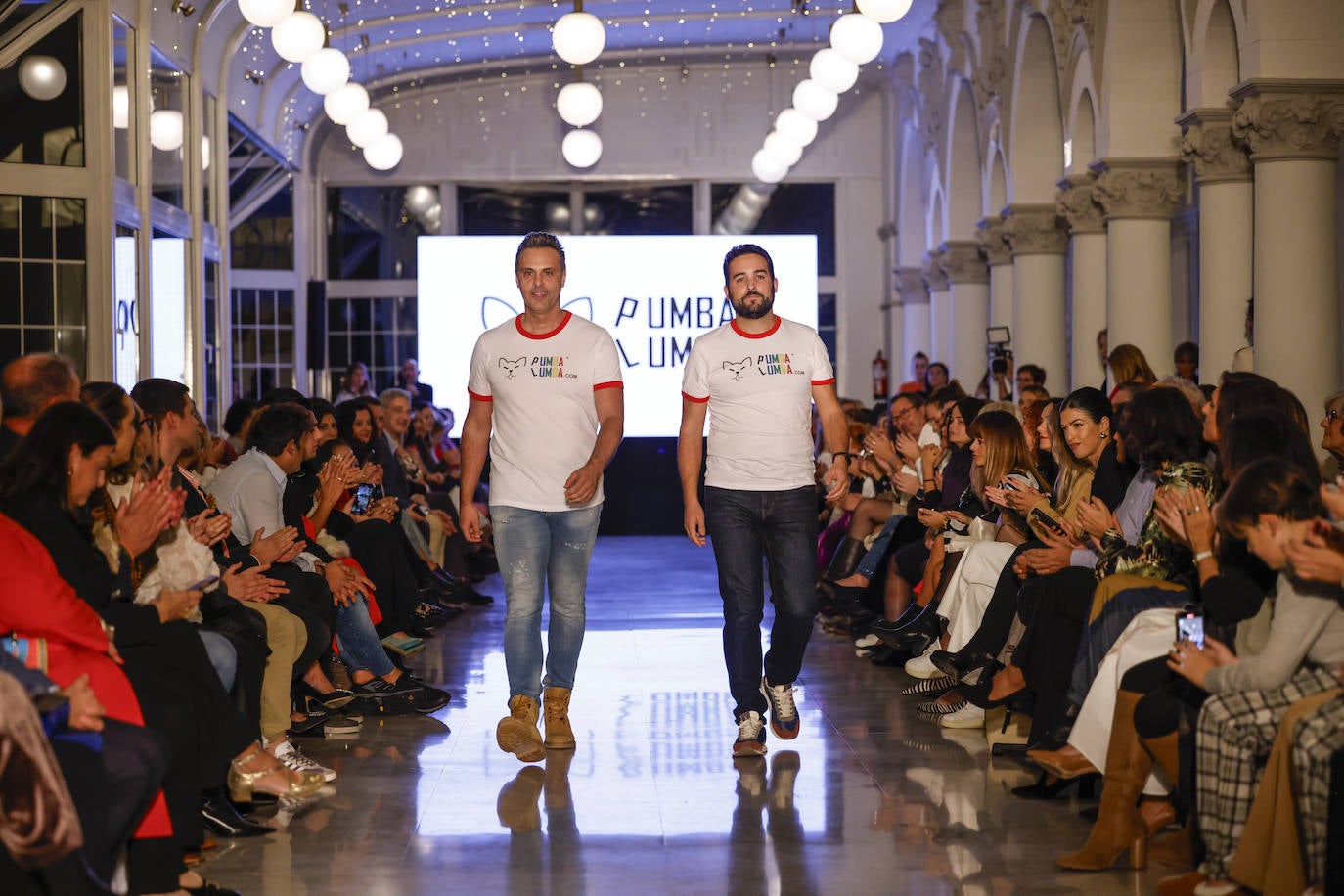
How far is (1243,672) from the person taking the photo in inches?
141

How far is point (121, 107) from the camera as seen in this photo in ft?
36.6

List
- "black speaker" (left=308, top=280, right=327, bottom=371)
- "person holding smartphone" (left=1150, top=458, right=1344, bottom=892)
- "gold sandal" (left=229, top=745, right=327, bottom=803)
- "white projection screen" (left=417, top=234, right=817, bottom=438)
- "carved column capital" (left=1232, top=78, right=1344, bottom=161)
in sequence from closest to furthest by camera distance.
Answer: "person holding smartphone" (left=1150, top=458, right=1344, bottom=892), "gold sandal" (left=229, top=745, right=327, bottom=803), "carved column capital" (left=1232, top=78, right=1344, bottom=161), "white projection screen" (left=417, top=234, right=817, bottom=438), "black speaker" (left=308, top=280, right=327, bottom=371)

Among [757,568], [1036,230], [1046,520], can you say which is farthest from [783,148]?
[757,568]

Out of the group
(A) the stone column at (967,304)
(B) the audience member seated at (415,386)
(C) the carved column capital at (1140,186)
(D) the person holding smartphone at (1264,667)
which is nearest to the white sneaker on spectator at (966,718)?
(D) the person holding smartphone at (1264,667)

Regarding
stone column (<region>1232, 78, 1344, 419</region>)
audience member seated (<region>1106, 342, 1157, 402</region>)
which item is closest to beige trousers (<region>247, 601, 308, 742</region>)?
audience member seated (<region>1106, 342, 1157, 402</region>)

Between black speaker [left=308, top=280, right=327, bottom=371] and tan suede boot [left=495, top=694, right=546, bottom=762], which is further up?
black speaker [left=308, top=280, right=327, bottom=371]

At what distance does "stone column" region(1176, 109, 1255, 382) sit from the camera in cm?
859

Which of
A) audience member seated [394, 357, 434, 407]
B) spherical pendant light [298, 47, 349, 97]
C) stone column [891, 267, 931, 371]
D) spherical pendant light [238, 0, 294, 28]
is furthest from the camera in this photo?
stone column [891, 267, 931, 371]

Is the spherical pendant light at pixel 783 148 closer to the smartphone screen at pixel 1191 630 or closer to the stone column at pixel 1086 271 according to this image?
the stone column at pixel 1086 271

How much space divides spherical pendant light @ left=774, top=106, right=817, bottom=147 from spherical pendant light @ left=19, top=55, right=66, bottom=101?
5.94 metres

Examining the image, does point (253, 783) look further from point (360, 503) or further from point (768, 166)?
point (768, 166)

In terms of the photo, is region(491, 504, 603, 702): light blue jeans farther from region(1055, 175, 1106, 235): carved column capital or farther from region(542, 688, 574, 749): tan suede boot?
region(1055, 175, 1106, 235): carved column capital

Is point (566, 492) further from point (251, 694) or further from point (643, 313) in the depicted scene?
point (643, 313)

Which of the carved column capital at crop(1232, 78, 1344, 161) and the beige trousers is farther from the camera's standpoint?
the carved column capital at crop(1232, 78, 1344, 161)
